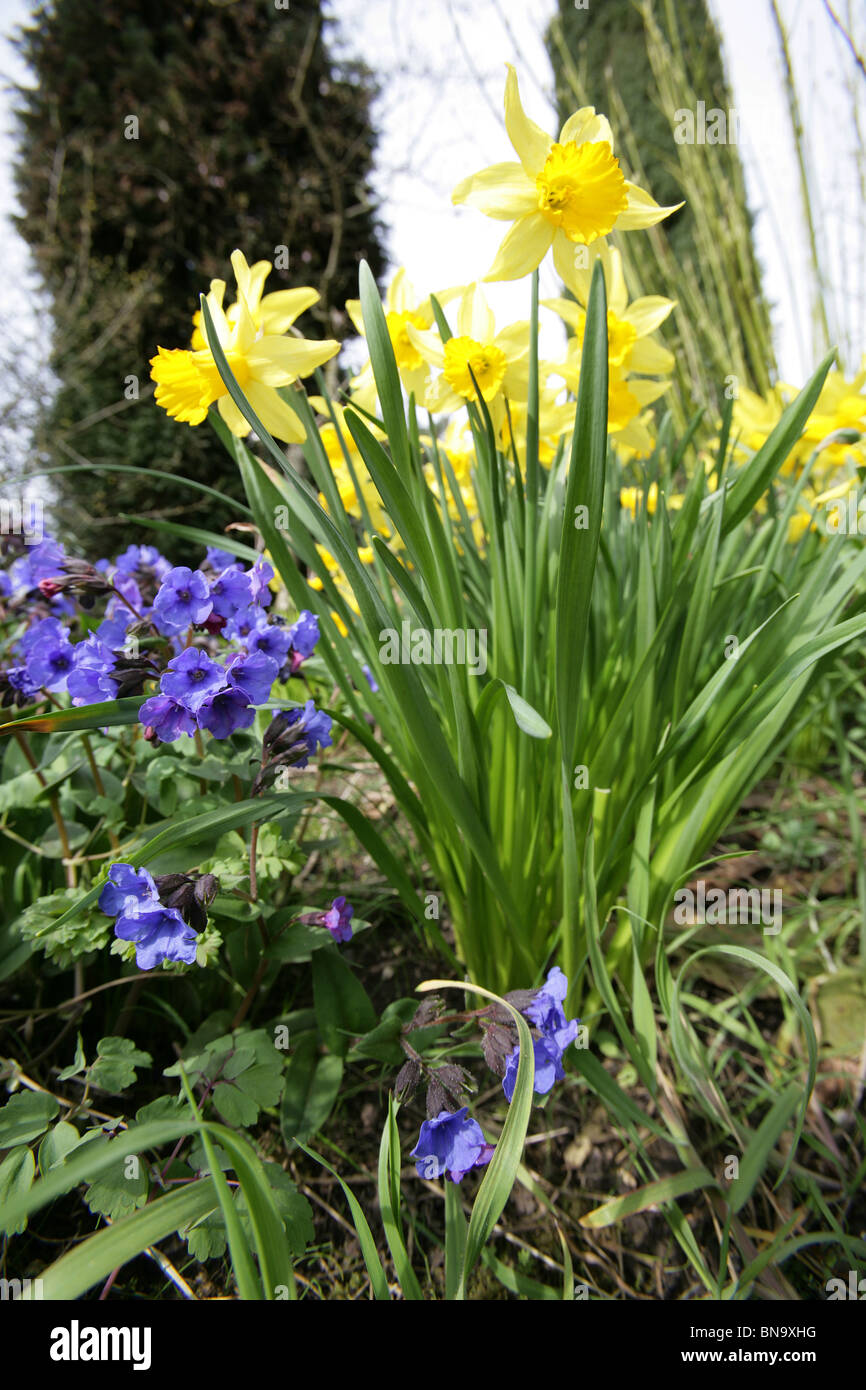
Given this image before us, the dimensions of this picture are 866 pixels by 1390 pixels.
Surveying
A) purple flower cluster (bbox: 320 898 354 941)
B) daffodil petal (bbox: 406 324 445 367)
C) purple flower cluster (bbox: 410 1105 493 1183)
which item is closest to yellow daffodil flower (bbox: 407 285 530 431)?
daffodil petal (bbox: 406 324 445 367)

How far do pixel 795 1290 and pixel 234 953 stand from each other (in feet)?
2.60

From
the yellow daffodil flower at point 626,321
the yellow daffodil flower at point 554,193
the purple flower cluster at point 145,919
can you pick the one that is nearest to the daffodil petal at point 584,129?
the yellow daffodil flower at point 554,193

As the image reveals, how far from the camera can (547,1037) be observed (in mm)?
785

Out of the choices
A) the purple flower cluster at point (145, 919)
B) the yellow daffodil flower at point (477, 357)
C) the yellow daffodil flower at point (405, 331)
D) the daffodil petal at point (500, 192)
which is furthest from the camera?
the yellow daffodil flower at point (405, 331)

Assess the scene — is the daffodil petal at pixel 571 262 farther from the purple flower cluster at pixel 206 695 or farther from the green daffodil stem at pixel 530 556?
the purple flower cluster at pixel 206 695

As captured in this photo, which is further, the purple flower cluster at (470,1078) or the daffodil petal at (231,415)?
the daffodil petal at (231,415)

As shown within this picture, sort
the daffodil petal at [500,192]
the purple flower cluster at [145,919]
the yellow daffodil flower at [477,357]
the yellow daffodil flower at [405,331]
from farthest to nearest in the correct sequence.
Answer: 1. the yellow daffodil flower at [405,331]
2. the yellow daffodil flower at [477,357]
3. the daffodil petal at [500,192]
4. the purple flower cluster at [145,919]

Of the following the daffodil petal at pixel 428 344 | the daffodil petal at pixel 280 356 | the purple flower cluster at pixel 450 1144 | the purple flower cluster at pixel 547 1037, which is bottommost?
the purple flower cluster at pixel 450 1144

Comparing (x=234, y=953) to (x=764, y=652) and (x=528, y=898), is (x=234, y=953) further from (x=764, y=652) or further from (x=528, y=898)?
(x=764, y=652)

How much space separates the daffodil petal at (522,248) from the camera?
0.86m

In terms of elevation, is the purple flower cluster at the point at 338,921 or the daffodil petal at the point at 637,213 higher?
the daffodil petal at the point at 637,213

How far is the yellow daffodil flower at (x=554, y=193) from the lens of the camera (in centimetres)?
81

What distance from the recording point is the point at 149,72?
15.5 ft

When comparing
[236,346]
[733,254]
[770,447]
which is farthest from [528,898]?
[733,254]
